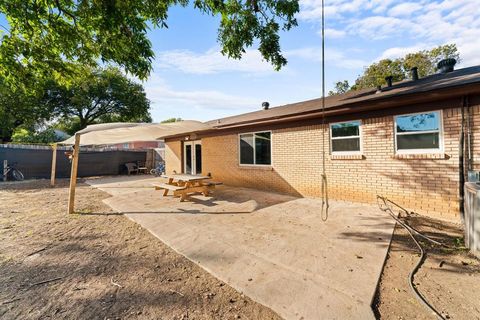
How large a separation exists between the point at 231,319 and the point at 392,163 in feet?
18.6

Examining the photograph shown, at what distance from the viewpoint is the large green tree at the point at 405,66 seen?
20578 millimetres

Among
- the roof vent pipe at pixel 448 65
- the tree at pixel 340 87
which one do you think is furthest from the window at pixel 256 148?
the tree at pixel 340 87

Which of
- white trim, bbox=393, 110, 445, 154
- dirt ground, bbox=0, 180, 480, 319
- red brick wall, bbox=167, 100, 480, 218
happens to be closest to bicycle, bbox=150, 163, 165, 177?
red brick wall, bbox=167, 100, 480, 218

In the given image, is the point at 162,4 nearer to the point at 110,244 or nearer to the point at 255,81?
the point at 110,244

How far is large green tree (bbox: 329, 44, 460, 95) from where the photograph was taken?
810 inches

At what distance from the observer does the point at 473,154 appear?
15.2ft

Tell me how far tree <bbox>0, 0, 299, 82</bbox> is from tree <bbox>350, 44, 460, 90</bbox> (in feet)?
62.9

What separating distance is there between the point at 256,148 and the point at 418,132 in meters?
5.38

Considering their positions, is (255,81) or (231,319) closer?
(231,319)

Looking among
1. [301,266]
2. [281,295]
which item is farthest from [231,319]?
[301,266]

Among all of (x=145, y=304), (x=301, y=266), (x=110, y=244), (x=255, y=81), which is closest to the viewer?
(x=145, y=304)

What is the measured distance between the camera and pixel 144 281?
2.86 meters

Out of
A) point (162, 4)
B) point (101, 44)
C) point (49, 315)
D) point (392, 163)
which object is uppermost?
point (162, 4)

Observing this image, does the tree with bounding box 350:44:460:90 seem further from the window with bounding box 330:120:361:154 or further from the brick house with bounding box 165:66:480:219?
the window with bounding box 330:120:361:154
